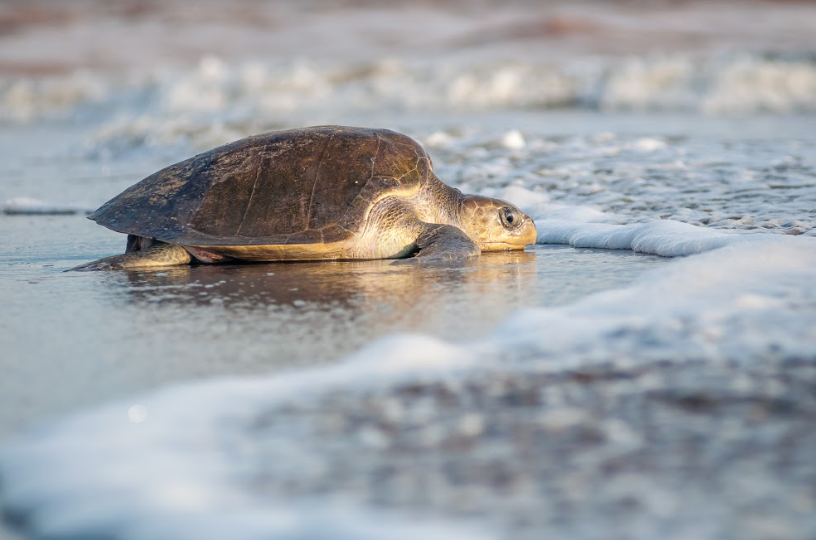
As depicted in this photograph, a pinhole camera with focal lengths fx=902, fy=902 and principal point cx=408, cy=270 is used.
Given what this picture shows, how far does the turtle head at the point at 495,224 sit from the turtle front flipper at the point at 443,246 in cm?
20

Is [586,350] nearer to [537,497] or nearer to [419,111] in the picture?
[537,497]

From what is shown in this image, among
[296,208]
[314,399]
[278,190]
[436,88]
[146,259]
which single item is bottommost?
[314,399]

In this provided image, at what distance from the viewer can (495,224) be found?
546 centimetres

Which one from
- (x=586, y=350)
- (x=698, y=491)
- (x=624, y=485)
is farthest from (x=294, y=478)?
(x=586, y=350)

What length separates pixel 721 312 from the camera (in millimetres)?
2967

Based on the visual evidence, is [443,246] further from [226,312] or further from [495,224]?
[226,312]

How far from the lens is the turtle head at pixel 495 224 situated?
5.41 meters

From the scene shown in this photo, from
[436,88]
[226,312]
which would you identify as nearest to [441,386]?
[226,312]

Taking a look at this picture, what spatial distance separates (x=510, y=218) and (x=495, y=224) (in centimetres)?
10

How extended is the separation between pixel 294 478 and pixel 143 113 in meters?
22.5

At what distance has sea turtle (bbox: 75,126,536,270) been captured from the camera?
192 inches

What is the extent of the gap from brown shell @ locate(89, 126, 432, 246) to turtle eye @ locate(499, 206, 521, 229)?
1.71ft

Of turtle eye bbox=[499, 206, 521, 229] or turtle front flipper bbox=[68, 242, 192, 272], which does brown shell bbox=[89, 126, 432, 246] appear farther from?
turtle eye bbox=[499, 206, 521, 229]

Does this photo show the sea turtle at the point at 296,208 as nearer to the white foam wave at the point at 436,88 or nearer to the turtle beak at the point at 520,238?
the turtle beak at the point at 520,238
